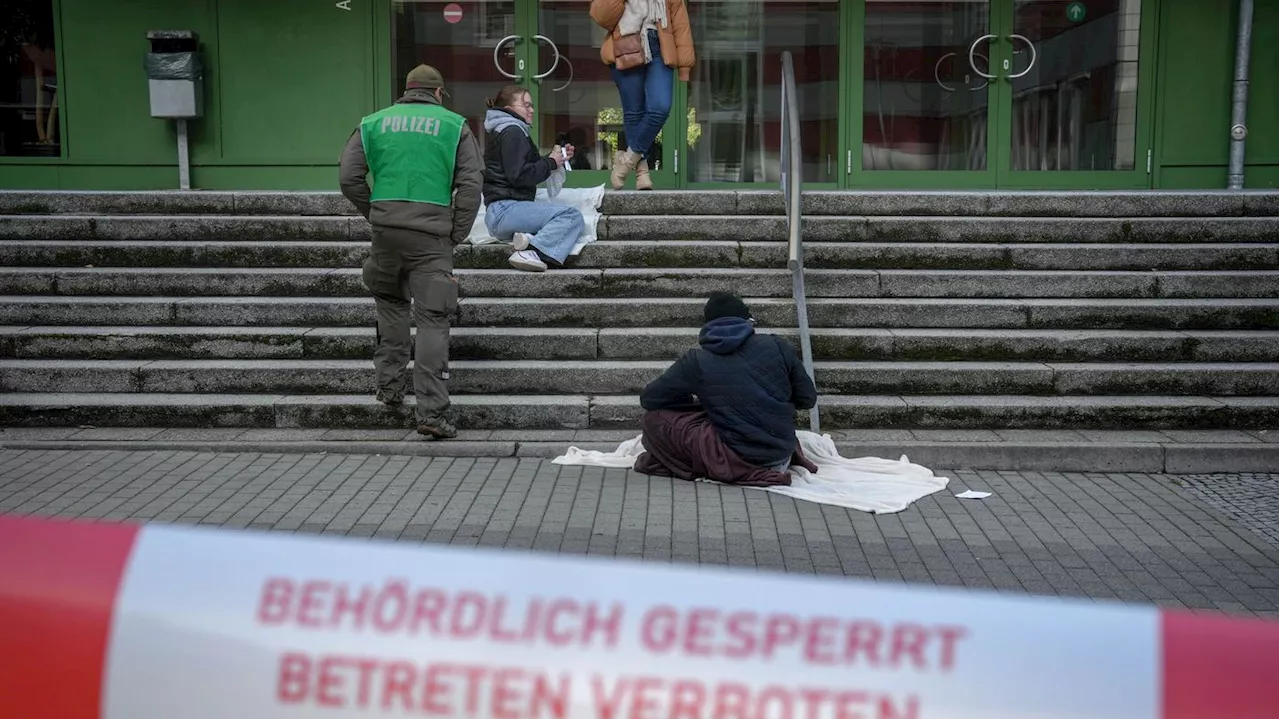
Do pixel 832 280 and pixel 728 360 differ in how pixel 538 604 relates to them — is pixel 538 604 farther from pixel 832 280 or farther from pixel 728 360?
pixel 832 280

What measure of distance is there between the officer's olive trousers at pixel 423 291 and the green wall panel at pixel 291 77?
4716mm

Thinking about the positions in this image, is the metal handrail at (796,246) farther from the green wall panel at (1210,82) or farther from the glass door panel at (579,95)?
the green wall panel at (1210,82)

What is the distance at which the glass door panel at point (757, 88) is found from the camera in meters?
12.2

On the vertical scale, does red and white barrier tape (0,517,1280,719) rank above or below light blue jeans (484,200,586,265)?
below

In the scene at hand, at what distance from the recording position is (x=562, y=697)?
1.92 metres

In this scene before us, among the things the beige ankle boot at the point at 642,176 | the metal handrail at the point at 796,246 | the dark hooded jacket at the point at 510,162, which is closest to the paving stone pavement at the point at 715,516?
the metal handrail at the point at 796,246

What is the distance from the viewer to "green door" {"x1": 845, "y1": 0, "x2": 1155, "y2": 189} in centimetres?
1208

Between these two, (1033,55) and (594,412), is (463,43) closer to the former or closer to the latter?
(1033,55)

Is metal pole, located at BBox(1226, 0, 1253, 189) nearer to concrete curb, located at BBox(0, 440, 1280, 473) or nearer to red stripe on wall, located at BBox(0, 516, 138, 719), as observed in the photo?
concrete curb, located at BBox(0, 440, 1280, 473)

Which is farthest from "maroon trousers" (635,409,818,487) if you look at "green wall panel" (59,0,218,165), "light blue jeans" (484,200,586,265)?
"green wall panel" (59,0,218,165)

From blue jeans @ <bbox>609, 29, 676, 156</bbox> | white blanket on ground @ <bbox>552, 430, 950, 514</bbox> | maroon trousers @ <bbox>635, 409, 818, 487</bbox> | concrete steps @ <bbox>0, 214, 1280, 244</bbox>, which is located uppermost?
blue jeans @ <bbox>609, 29, 676, 156</bbox>

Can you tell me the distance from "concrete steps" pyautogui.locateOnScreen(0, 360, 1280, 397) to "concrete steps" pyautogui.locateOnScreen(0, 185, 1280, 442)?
0.01m

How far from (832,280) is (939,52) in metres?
4.10

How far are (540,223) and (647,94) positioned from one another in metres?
1.75
